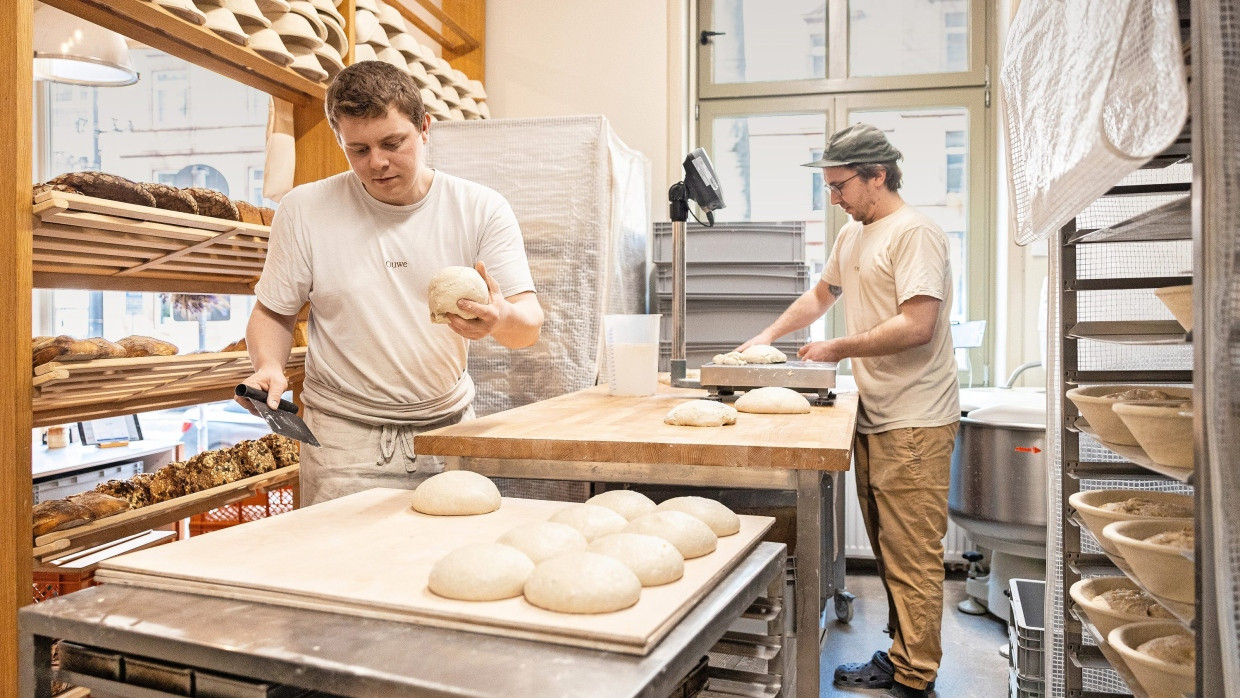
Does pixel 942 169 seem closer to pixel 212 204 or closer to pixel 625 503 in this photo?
pixel 212 204

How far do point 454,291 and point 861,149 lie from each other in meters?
1.61

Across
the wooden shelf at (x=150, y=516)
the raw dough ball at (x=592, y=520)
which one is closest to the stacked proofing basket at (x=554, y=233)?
the wooden shelf at (x=150, y=516)

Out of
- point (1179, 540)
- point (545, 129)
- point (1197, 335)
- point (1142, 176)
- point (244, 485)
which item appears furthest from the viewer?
point (545, 129)

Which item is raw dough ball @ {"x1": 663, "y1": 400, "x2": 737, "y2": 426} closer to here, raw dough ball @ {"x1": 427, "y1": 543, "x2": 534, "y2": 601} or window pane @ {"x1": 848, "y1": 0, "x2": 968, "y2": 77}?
raw dough ball @ {"x1": 427, "y1": 543, "x2": 534, "y2": 601}

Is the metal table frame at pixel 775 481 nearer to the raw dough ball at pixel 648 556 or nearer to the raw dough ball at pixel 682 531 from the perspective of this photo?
the raw dough ball at pixel 682 531

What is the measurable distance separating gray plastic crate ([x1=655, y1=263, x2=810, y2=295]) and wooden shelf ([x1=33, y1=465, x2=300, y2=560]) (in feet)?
6.28

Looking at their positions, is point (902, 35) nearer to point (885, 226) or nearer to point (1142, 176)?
point (885, 226)

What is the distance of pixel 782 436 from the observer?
1.84m

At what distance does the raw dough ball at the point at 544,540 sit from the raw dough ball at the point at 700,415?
0.80m

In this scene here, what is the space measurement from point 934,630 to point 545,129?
2131mm

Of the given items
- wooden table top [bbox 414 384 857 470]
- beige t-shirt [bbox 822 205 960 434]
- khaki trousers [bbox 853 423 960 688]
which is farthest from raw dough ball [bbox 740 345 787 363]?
wooden table top [bbox 414 384 857 470]

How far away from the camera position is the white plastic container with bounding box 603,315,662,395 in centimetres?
265

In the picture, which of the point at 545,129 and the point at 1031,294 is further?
the point at 1031,294

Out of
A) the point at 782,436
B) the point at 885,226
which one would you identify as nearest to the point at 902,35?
the point at 885,226
